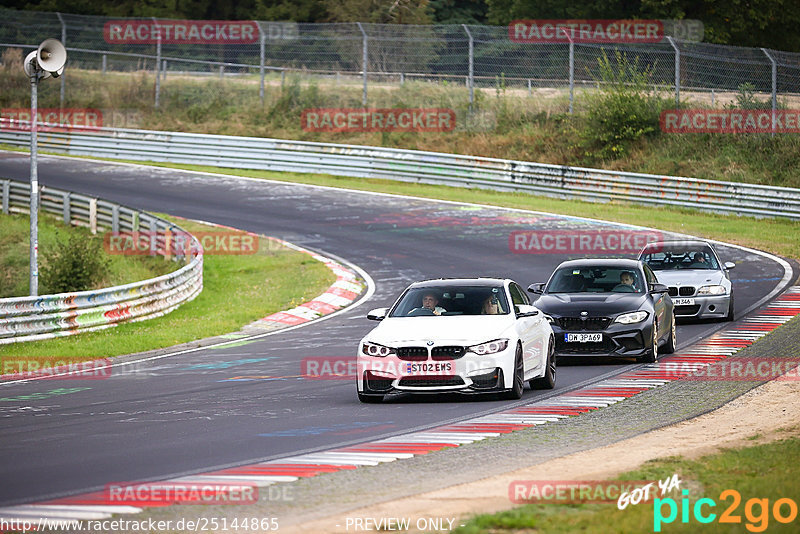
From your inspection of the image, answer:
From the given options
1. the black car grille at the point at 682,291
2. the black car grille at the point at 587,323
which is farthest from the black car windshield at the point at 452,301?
the black car grille at the point at 682,291

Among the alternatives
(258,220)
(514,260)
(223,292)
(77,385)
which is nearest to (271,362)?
(77,385)

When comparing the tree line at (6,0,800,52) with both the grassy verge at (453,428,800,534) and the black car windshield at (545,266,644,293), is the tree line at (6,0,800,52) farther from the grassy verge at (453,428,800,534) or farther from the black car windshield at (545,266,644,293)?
the grassy verge at (453,428,800,534)

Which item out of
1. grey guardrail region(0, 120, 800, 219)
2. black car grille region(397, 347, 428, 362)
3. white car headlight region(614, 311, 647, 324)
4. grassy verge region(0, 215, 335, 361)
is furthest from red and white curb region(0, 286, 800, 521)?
grey guardrail region(0, 120, 800, 219)

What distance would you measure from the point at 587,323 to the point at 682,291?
17.5 feet

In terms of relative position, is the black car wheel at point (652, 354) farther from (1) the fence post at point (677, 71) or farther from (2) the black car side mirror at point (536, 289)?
(1) the fence post at point (677, 71)

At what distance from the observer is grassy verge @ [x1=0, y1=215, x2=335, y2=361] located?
19.7 m

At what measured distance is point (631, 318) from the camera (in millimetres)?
16703

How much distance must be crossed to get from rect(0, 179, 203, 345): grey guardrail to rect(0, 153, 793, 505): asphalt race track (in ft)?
9.49

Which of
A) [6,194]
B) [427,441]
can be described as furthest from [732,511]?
[6,194]

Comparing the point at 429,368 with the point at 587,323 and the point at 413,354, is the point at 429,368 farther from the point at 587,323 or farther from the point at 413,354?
the point at 587,323

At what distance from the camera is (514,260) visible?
2861cm

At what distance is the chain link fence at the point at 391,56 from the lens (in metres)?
38.9

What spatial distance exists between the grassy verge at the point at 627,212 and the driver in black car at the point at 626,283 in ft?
A: 44.4

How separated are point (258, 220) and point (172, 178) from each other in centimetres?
891
